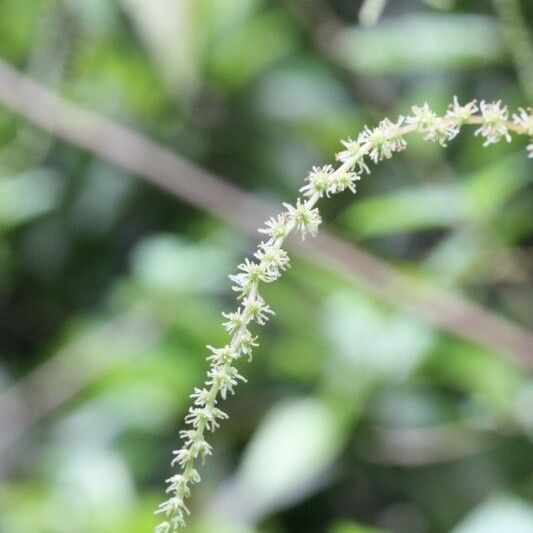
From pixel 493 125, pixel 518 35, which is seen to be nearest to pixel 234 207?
pixel 518 35

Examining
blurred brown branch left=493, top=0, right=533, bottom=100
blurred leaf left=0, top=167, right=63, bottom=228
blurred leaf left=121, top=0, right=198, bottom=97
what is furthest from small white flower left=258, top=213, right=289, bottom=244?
blurred leaf left=0, top=167, right=63, bottom=228

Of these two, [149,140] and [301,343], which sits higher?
[149,140]

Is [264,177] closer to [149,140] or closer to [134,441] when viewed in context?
[149,140]

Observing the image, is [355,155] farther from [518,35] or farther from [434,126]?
[518,35]

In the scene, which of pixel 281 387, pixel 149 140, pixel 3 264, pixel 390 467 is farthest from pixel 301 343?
pixel 3 264

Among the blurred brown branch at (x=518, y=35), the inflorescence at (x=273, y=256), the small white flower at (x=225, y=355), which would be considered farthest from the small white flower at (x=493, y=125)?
the blurred brown branch at (x=518, y=35)

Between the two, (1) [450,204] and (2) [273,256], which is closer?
(2) [273,256]

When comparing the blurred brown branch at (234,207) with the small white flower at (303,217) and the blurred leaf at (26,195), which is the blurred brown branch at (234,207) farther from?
the small white flower at (303,217)
